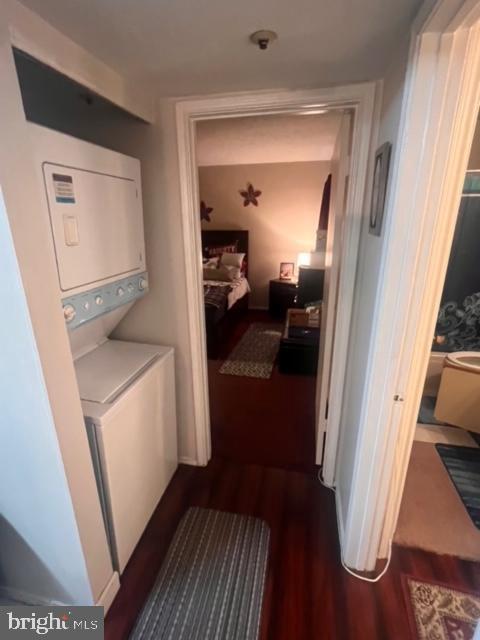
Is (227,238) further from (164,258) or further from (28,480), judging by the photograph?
(28,480)

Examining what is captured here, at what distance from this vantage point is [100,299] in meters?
1.23

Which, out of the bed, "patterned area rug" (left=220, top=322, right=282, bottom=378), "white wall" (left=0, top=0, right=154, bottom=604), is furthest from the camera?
the bed

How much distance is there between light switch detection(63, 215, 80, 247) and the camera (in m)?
1.04

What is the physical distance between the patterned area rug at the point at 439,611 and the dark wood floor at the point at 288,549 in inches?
1.4

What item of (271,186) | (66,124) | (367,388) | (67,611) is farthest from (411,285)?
(271,186)

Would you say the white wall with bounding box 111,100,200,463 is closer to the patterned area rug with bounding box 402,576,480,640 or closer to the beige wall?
the patterned area rug with bounding box 402,576,480,640

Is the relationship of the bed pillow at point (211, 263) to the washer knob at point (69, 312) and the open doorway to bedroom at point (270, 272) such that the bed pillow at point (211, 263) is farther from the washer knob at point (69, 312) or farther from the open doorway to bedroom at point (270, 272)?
the washer knob at point (69, 312)

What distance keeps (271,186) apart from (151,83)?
376 centimetres

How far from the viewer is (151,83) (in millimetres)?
1285

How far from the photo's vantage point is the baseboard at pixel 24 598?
1.27m

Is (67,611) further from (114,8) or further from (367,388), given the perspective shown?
(114,8)

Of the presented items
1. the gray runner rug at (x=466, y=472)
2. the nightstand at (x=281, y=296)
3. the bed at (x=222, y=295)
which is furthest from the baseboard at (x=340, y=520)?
the nightstand at (x=281, y=296)

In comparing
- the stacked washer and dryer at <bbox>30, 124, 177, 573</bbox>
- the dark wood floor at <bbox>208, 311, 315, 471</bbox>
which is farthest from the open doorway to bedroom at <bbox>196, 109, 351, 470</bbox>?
the stacked washer and dryer at <bbox>30, 124, 177, 573</bbox>

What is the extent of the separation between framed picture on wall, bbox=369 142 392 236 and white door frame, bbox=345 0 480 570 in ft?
0.43
